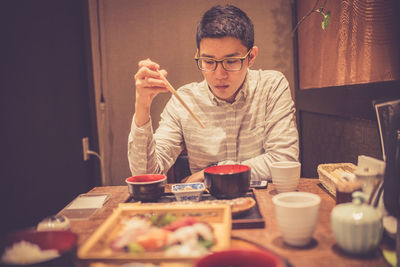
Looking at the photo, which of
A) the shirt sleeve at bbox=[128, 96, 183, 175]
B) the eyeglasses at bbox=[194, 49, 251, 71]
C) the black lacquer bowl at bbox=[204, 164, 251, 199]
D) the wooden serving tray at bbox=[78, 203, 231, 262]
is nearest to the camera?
the wooden serving tray at bbox=[78, 203, 231, 262]

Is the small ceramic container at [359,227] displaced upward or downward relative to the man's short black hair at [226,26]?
downward

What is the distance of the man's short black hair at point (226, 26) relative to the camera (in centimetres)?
181

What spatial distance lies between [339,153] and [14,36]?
7.57 feet

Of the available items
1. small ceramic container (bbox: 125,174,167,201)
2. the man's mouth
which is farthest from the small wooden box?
the man's mouth

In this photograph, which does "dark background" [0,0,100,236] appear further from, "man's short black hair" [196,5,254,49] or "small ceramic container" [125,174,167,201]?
"man's short black hair" [196,5,254,49]

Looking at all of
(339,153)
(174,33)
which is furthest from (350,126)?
(174,33)

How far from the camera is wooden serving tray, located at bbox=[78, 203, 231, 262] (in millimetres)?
727

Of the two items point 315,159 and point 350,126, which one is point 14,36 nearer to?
point 350,126

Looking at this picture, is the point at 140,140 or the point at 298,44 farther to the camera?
the point at 298,44

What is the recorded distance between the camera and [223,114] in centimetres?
213

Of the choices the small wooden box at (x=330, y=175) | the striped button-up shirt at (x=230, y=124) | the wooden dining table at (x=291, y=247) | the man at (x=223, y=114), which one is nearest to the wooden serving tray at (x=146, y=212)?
the wooden dining table at (x=291, y=247)

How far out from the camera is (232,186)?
3.86 feet

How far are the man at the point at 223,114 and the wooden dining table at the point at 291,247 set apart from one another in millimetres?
467

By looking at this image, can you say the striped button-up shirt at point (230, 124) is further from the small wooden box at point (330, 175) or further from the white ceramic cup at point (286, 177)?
the white ceramic cup at point (286, 177)
